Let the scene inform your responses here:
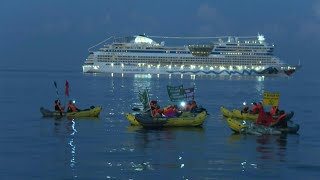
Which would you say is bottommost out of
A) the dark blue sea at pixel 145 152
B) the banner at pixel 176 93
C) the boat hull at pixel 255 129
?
the dark blue sea at pixel 145 152

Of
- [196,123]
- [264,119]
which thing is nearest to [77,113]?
[196,123]

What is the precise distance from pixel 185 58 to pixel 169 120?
111 metres

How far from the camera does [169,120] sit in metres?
34.2

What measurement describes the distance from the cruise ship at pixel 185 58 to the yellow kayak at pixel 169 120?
10836 cm

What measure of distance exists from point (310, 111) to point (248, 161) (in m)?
29.9

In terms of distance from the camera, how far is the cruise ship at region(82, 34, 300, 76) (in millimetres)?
144750

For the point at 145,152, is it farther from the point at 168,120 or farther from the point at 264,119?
the point at 264,119

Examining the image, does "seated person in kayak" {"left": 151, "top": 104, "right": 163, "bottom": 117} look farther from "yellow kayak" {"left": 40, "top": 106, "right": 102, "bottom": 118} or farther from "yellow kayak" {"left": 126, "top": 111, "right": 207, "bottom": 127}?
"yellow kayak" {"left": 40, "top": 106, "right": 102, "bottom": 118}

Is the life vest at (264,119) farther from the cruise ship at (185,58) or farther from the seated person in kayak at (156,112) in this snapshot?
the cruise ship at (185,58)

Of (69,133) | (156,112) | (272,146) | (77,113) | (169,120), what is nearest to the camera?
(272,146)

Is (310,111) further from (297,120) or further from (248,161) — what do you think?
(248,161)

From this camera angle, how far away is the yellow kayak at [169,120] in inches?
1329

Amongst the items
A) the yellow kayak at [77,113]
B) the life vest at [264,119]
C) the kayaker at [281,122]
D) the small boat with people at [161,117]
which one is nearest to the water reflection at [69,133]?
the yellow kayak at [77,113]

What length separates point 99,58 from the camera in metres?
147
